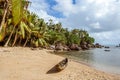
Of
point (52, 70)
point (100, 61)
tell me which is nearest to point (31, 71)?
point (52, 70)

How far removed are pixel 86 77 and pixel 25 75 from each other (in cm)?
489

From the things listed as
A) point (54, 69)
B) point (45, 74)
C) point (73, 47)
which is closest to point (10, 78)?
point (45, 74)

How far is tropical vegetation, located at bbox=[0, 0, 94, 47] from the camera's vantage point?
25.9 metres

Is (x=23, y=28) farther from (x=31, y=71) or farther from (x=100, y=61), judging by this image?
(x=31, y=71)

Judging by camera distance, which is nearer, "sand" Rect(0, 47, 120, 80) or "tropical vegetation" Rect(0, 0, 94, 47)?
"sand" Rect(0, 47, 120, 80)

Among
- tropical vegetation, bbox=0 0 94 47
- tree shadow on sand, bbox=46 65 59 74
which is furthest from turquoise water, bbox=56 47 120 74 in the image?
tree shadow on sand, bbox=46 65 59 74

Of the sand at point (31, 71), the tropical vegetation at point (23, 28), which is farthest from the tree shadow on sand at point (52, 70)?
the tropical vegetation at point (23, 28)

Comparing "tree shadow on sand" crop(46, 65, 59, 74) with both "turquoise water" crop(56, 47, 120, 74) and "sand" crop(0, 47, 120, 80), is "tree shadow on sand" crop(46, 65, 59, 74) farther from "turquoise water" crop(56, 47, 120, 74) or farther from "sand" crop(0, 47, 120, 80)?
"turquoise water" crop(56, 47, 120, 74)

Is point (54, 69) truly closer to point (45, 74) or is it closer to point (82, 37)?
point (45, 74)

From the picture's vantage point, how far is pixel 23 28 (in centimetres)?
4106

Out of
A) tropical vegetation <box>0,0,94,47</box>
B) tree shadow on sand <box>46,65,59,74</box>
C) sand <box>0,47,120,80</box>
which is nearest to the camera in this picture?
sand <box>0,47,120,80</box>

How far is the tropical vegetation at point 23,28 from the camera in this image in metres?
25.9

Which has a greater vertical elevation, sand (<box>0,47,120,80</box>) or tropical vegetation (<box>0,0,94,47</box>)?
tropical vegetation (<box>0,0,94,47</box>)

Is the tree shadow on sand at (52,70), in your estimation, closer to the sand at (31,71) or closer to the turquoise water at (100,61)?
the sand at (31,71)
